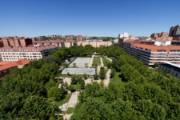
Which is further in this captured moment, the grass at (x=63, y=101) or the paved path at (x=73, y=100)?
the grass at (x=63, y=101)

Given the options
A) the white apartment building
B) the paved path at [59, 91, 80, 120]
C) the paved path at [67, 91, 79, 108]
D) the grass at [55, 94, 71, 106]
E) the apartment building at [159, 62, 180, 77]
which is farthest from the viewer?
the white apartment building

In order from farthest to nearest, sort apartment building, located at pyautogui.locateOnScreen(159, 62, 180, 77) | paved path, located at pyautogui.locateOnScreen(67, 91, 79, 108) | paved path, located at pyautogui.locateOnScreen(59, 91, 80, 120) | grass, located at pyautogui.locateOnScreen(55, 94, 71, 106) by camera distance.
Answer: apartment building, located at pyautogui.locateOnScreen(159, 62, 180, 77) < grass, located at pyautogui.locateOnScreen(55, 94, 71, 106) < paved path, located at pyautogui.locateOnScreen(67, 91, 79, 108) < paved path, located at pyautogui.locateOnScreen(59, 91, 80, 120)

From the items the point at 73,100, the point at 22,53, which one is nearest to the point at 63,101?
the point at 73,100

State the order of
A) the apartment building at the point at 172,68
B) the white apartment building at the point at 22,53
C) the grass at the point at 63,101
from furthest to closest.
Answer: the white apartment building at the point at 22,53
the apartment building at the point at 172,68
the grass at the point at 63,101

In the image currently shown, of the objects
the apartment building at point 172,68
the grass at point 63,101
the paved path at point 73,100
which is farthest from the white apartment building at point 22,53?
the apartment building at point 172,68

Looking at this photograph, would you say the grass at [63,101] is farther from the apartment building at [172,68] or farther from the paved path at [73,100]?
the apartment building at [172,68]

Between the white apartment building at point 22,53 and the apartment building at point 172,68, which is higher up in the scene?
the white apartment building at point 22,53

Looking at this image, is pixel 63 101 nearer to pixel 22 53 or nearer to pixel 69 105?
pixel 69 105

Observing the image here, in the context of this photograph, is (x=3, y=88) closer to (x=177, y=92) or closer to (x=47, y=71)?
(x=47, y=71)

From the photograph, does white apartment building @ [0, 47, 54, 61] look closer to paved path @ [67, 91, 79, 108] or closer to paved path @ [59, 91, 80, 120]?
paved path @ [67, 91, 79, 108]

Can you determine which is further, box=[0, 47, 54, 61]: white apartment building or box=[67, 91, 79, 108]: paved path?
box=[0, 47, 54, 61]: white apartment building

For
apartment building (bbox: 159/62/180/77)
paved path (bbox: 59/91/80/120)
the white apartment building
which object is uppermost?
the white apartment building

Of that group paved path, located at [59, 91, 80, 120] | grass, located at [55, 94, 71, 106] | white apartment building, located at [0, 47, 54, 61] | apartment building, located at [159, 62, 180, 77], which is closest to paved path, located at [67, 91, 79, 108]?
paved path, located at [59, 91, 80, 120]

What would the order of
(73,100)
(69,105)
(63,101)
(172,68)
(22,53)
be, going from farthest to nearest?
(22,53) < (172,68) < (73,100) < (63,101) < (69,105)
